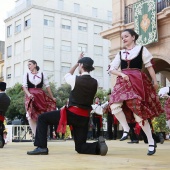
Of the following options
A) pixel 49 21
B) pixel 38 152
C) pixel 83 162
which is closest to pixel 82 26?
pixel 49 21

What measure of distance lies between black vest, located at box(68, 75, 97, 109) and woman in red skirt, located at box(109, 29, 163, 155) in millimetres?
379

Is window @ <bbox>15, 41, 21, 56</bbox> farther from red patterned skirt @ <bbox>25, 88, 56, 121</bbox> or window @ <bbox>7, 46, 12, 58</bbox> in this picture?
red patterned skirt @ <bbox>25, 88, 56, 121</bbox>

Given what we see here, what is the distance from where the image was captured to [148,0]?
13.8 metres

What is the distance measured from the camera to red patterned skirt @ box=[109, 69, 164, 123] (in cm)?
514

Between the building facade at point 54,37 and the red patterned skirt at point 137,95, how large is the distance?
1343 inches

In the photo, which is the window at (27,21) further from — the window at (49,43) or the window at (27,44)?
the window at (49,43)

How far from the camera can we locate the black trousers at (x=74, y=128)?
16.7 ft

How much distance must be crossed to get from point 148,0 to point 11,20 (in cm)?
3324

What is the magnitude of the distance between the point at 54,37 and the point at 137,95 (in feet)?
122

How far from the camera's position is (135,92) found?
204 inches

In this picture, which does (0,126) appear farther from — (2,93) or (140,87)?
(140,87)

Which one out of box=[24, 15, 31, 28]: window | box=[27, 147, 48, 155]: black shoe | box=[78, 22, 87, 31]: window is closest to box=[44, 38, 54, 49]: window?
box=[24, 15, 31, 28]: window

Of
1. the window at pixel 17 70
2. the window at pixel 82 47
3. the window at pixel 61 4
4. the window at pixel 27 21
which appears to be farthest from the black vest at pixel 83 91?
the window at pixel 61 4

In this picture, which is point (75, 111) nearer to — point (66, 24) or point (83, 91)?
point (83, 91)
